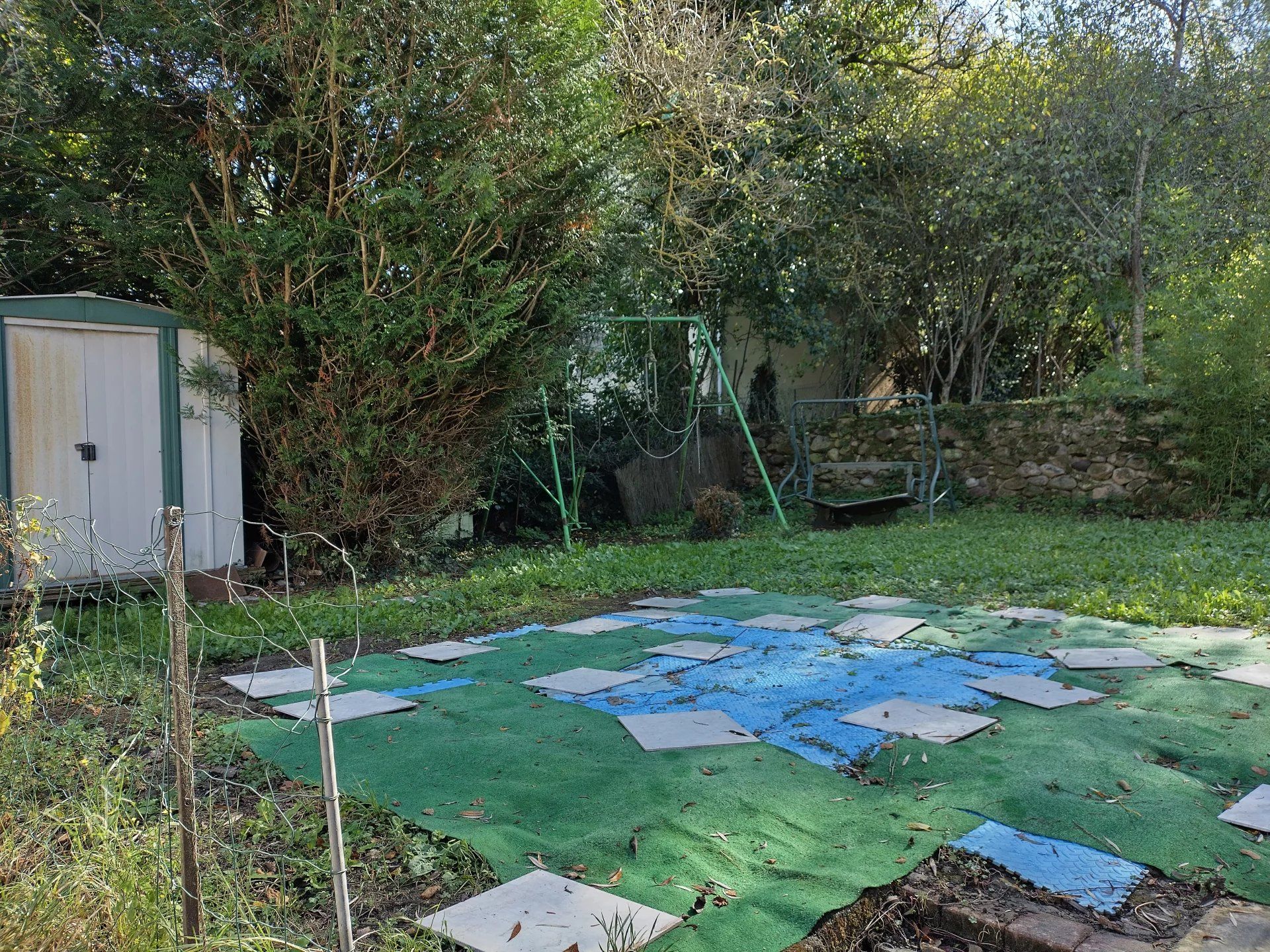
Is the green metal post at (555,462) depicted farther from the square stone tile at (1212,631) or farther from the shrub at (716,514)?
the square stone tile at (1212,631)

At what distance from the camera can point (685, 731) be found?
9.29ft

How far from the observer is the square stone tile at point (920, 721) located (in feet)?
9.04

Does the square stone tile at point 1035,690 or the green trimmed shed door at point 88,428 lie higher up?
the green trimmed shed door at point 88,428

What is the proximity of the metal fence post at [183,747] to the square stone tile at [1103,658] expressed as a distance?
3188 mm

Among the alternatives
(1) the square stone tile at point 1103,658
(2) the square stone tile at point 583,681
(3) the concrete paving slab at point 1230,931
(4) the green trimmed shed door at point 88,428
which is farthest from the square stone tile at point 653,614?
(3) the concrete paving slab at point 1230,931

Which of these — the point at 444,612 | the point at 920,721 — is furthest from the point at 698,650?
the point at 444,612

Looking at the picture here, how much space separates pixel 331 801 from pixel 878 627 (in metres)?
3.39

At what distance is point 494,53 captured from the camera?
5457 mm

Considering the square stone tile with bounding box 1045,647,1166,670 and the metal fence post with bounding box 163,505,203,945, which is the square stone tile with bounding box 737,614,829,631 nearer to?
the square stone tile with bounding box 1045,647,1166,670

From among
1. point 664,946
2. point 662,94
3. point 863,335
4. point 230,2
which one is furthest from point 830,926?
point 863,335

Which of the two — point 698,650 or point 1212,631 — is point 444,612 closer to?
point 698,650

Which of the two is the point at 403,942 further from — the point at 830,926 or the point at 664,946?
the point at 830,926

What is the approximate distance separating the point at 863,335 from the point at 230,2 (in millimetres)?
9252

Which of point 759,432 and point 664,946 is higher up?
point 759,432
